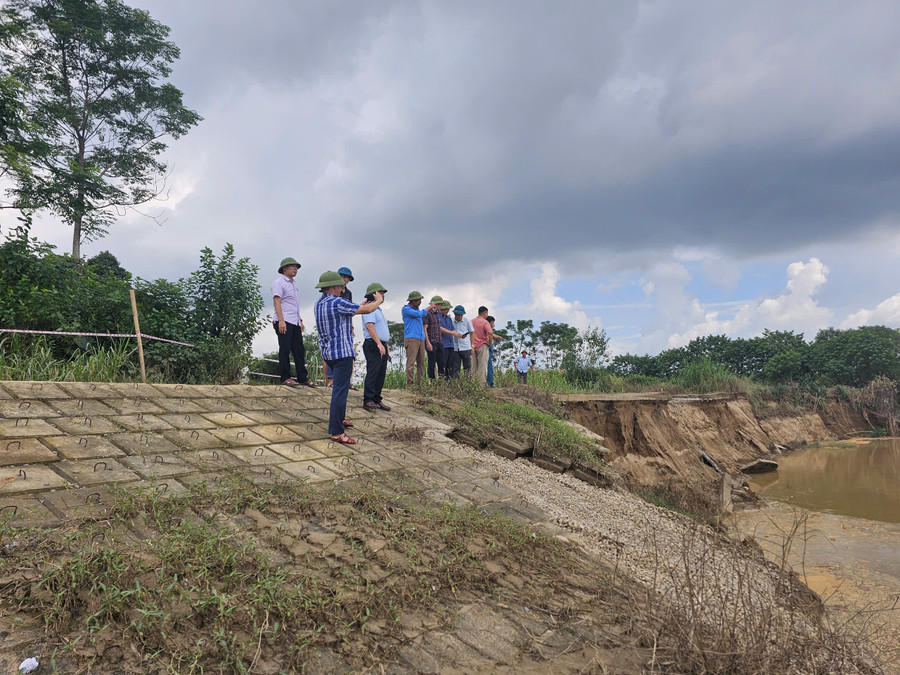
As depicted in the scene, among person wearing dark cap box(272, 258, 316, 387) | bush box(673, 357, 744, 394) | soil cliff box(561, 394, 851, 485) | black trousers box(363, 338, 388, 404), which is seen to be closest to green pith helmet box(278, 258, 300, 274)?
person wearing dark cap box(272, 258, 316, 387)

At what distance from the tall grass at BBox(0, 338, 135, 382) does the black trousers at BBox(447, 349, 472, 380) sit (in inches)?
197

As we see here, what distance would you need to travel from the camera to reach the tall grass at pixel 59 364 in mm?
6315

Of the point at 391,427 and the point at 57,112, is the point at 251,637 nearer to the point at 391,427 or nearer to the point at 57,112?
the point at 391,427

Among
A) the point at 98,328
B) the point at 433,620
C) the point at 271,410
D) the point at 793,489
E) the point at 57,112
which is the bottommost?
the point at 793,489

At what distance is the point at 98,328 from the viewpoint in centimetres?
784

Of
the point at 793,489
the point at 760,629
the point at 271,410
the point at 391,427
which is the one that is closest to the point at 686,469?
the point at 793,489

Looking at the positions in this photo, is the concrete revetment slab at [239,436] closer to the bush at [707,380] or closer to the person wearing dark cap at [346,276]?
the person wearing dark cap at [346,276]

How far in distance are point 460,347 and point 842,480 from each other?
33.7 feet

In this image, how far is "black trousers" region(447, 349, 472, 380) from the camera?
950 centimetres

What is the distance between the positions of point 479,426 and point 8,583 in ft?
17.3

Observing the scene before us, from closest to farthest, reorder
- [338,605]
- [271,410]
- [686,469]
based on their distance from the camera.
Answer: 1. [338,605]
2. [271,410]
3. [686,469]

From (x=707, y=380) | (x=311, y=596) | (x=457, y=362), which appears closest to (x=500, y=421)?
(x=457, y=362)

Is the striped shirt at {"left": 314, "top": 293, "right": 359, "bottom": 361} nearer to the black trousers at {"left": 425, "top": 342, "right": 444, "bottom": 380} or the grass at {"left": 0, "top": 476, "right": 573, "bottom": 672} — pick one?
the grass at {"left": 0, "top": 476, "right": 573, "bottom": 672}

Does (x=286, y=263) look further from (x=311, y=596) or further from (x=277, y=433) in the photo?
(x=311, y=596)
